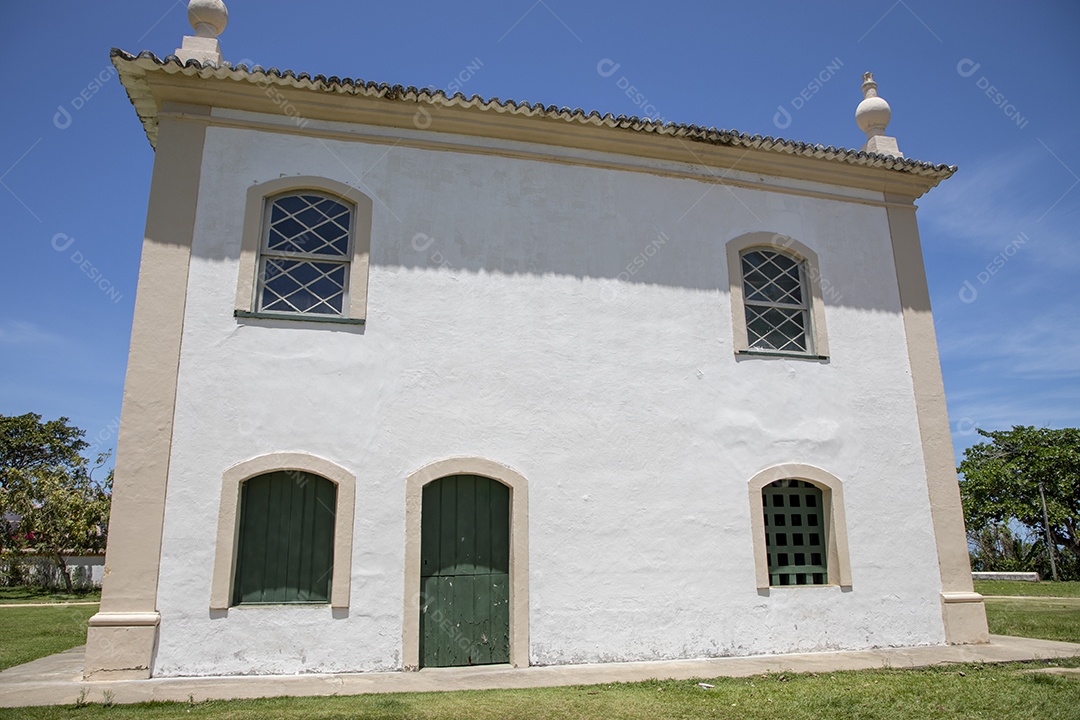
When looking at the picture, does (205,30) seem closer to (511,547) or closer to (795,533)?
(511,547)

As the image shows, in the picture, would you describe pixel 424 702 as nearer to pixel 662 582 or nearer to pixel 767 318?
pixel 662 582

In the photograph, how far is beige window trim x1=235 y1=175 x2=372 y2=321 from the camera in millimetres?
7023

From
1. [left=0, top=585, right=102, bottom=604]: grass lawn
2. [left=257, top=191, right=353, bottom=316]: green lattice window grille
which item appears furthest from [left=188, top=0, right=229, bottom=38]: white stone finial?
[left=0, top=585, right=102, bottom=604]: grass lawn

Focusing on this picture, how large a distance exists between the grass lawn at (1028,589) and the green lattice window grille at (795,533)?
28.2 feet

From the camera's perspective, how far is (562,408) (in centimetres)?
746

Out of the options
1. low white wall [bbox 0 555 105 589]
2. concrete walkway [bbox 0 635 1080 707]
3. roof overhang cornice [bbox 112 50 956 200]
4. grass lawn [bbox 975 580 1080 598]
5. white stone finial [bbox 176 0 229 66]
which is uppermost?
white stone finial [bbox 176 0 229 66]

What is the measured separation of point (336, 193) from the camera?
24.4 ft

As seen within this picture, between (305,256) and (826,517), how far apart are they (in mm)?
5980

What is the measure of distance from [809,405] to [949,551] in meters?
2.17

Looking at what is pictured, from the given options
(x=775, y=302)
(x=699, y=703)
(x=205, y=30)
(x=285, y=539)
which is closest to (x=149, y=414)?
(x=285, y=539)

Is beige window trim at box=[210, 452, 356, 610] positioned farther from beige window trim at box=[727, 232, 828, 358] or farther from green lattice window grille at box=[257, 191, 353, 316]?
A: beige window trim at box=[727, 232, 828, 358]

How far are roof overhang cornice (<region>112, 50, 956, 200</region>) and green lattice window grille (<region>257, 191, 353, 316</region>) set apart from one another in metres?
0.79

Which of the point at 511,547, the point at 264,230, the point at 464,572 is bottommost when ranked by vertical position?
the point at 464,572

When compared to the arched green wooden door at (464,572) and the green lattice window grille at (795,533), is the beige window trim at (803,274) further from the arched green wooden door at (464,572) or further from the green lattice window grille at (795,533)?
the arched green wooden door at (464,572)
